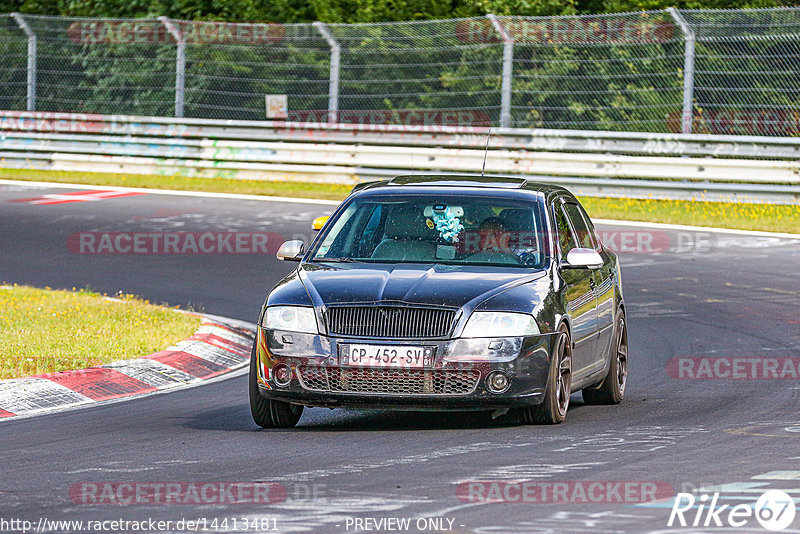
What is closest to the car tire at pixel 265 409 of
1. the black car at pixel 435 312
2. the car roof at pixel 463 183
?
the black car at pixel 435 312

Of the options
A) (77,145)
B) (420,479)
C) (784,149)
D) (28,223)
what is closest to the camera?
(420,479)

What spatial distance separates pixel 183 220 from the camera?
2073 centimetres

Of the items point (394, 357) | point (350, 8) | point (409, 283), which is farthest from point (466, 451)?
point (350, 8)

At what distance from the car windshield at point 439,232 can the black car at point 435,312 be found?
10 millimetres

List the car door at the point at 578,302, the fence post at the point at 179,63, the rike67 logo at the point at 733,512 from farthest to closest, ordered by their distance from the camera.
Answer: the fence post at the point at 179,63, the car door at the point at 578,302, the rike67 logo at the point at 733,512

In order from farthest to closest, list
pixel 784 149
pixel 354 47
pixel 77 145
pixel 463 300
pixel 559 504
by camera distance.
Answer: pixel 77 145 < pixel 354 47 < pixel 784 149 < pixel 463 300 < pixel 559 504

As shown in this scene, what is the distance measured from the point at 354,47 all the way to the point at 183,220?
5942 millimetres

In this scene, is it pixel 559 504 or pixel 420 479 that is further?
pixel 420 479

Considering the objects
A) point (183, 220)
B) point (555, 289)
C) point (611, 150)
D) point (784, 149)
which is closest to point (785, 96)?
point (784, 149)

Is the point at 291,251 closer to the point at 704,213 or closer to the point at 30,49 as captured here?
the point at 704,213

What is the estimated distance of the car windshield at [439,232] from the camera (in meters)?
9.29

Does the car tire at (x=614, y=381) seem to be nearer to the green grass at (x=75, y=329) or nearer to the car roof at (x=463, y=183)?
the car roof at (x=463, y=183)

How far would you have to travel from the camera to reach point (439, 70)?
24.9m

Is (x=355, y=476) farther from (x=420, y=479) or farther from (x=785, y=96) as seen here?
(x=785, y=96)
